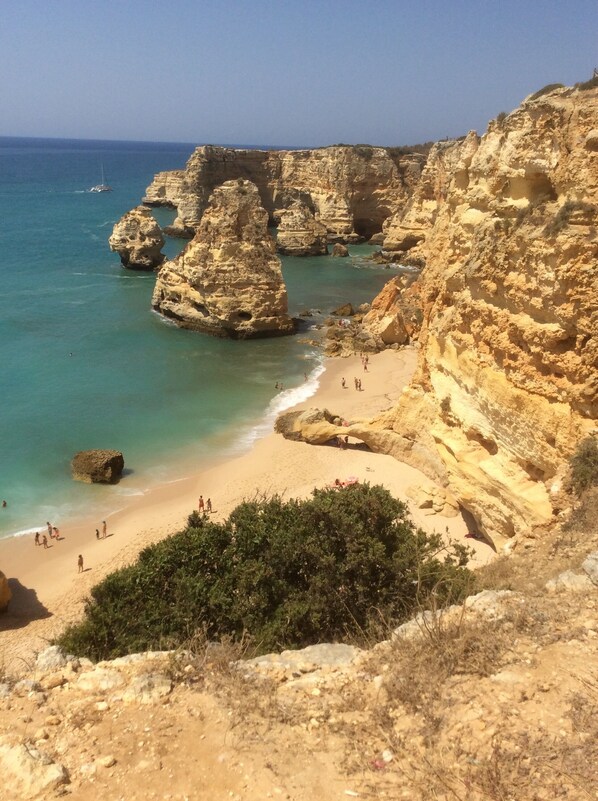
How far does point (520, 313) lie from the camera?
1130 cm

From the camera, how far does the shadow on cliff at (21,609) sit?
14.2m

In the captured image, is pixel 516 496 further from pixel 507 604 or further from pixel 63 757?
pixel 63 757

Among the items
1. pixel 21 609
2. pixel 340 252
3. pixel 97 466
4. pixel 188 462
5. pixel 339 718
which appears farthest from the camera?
pixel 340 252

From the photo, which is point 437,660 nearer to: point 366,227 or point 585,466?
point 585,466

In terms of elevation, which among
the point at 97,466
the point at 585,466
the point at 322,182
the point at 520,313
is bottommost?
the point at 97,466

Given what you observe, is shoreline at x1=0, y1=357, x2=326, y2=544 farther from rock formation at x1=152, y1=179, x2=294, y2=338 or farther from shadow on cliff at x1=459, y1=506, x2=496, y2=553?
shadow on cliff at x1=459, y1=506, x2=496, y2=553

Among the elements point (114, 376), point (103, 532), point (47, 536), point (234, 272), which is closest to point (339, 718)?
point (103, 532)

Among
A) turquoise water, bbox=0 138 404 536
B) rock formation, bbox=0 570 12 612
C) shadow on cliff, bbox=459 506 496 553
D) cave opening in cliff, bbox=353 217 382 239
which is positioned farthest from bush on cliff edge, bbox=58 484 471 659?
cave opening in cliff, bbox=353 217 382 239

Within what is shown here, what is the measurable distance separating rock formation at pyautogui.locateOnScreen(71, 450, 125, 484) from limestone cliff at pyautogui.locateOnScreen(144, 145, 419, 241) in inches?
2092

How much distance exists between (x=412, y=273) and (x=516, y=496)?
44.2 metres

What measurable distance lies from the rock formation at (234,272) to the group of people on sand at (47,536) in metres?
20.6

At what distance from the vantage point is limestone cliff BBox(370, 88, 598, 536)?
9.98 m

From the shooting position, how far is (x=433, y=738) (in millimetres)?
4648

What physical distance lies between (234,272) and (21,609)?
24383 millimetres
